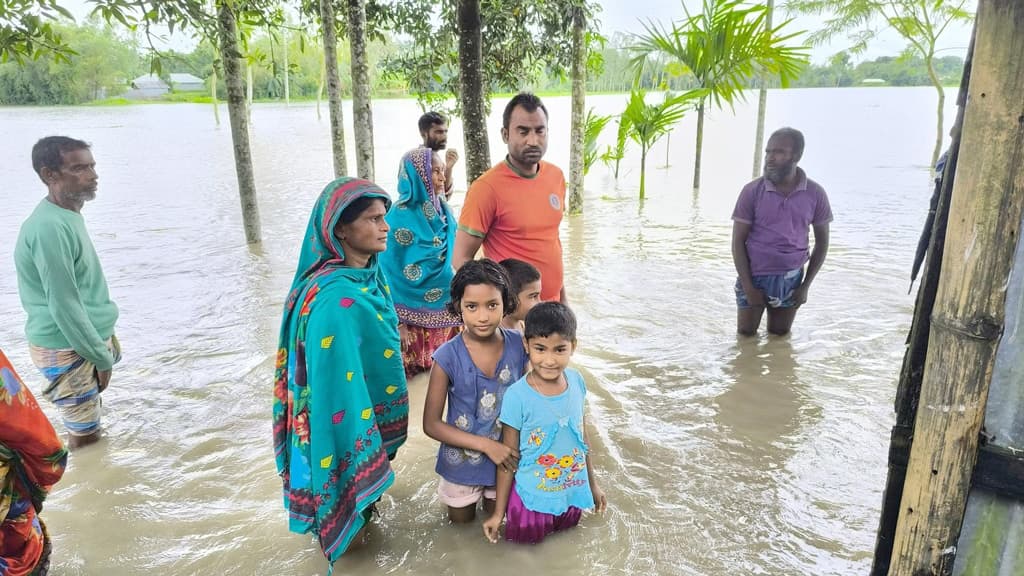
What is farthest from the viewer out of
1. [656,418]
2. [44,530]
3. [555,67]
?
[555,67]

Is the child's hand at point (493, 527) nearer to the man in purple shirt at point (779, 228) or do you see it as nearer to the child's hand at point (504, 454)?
the child's hand at point (504, 454)

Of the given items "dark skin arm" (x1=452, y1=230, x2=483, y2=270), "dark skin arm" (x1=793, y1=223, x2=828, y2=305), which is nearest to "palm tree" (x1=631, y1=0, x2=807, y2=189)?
"dark skin arm" (x1=793, y1=223, x2=828, y2=305)

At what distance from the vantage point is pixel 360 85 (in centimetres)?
634

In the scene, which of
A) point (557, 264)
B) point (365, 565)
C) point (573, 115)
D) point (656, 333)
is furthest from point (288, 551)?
point (573, 115)

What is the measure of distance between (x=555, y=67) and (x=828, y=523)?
7497mm

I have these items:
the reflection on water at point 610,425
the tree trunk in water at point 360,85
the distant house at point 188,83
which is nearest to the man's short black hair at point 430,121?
the reflection on water at point 610,425

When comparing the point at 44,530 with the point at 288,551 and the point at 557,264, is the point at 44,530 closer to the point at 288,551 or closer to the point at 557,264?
the point at 288,551

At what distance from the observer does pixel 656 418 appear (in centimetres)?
343

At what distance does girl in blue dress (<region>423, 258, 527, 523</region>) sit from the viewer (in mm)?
2213

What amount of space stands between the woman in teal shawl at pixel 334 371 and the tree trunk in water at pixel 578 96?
22.8 ft

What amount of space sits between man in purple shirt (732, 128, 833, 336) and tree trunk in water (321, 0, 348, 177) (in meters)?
4.69

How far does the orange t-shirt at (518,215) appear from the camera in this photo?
2869mm

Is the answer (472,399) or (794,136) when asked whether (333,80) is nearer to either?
(794,136)

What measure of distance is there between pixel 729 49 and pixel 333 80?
447cm
